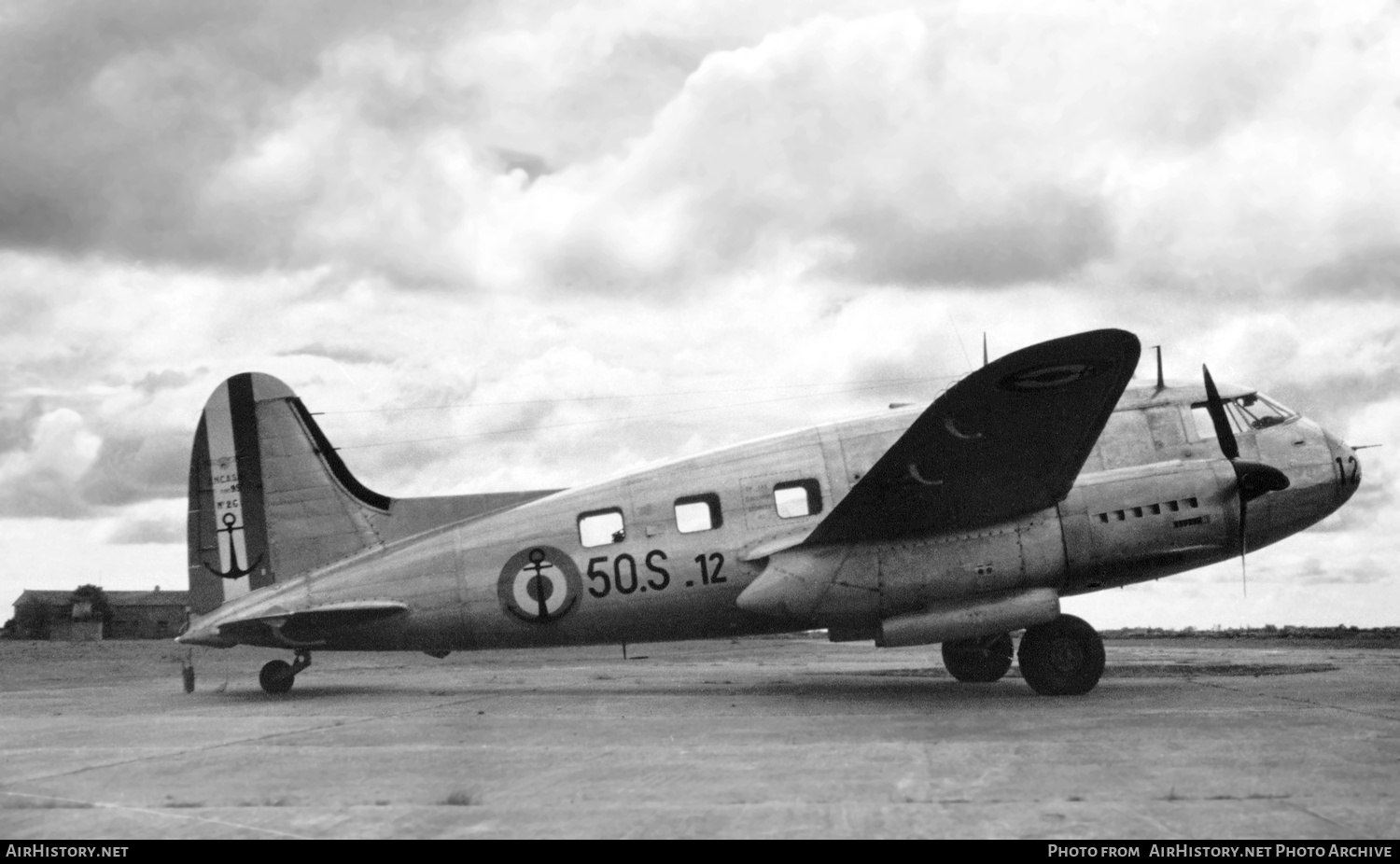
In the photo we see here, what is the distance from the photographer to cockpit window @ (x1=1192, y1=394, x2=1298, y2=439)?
1413 centimetres

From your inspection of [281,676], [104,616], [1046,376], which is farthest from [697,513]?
[104,616]

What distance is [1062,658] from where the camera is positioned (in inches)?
512

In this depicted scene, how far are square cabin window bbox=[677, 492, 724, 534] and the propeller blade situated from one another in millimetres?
6648

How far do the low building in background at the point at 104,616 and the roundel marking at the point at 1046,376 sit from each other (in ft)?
275

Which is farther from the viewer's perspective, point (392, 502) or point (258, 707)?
point (392, 502)

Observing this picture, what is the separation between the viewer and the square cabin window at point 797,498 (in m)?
14.2

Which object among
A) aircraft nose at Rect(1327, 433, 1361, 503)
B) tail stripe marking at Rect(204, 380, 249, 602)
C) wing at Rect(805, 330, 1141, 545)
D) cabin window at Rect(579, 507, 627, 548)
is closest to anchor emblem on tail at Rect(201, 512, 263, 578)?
tail stripe marking at Rect(204, 380, 249, 602)

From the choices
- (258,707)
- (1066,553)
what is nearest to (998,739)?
(1066,553)

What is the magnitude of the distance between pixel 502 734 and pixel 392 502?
21.2ft

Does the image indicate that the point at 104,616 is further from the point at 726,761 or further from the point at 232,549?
the point at 726,761

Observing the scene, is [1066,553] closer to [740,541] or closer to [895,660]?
[740,541]

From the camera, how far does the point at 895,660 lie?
24.5 m

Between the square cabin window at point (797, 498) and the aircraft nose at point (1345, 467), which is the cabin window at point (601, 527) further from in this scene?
the aircraft nose at point (1345, 467)
